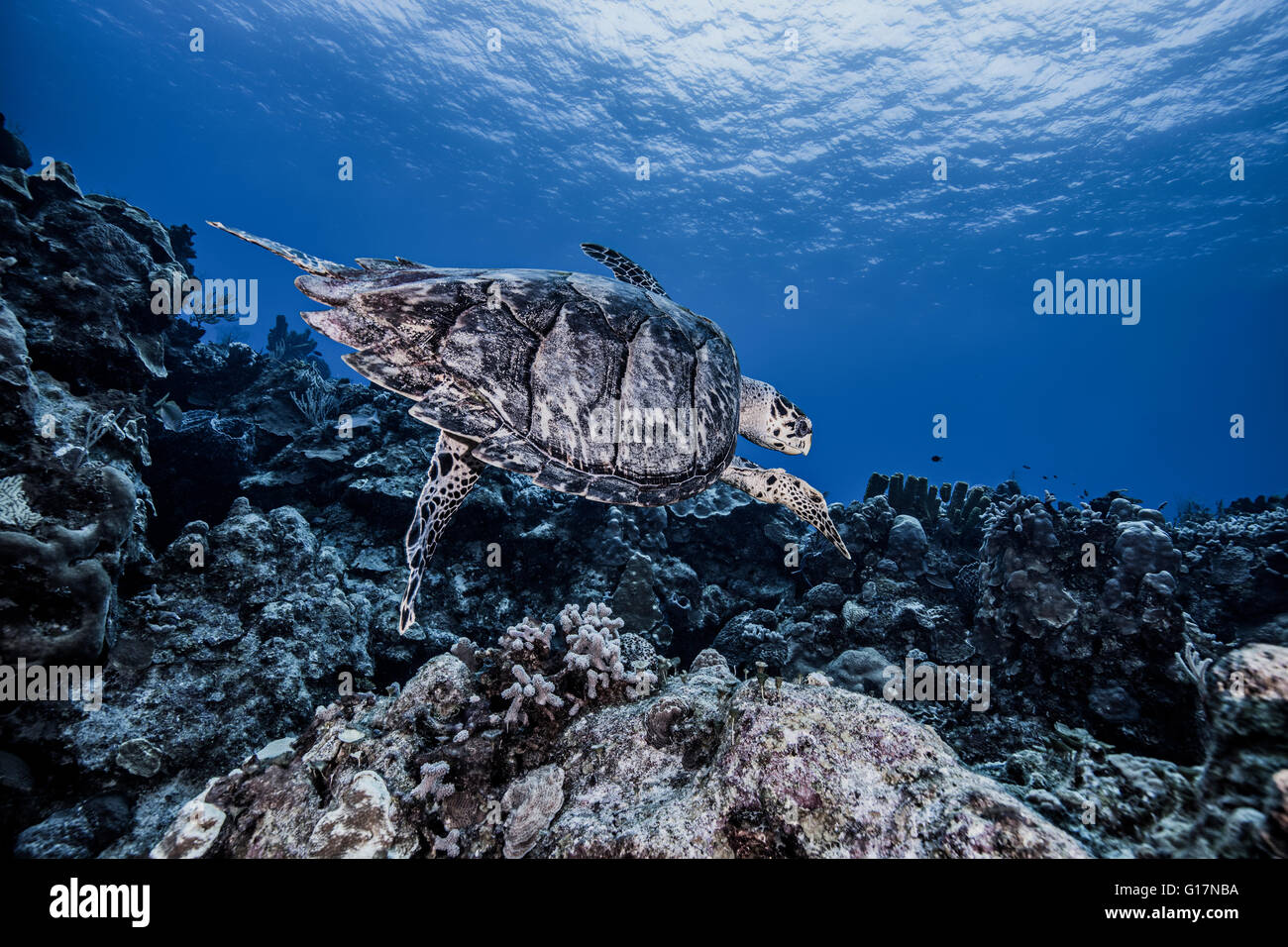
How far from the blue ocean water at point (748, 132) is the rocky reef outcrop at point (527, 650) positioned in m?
24.6

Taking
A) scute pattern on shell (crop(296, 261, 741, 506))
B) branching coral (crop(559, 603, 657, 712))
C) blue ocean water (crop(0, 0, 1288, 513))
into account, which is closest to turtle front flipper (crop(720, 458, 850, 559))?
scute pattern on shell (crop(296, 261, 741, 506))

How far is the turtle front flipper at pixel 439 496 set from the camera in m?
3.77

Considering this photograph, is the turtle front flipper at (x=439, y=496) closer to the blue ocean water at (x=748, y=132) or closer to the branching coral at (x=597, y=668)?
the branching coral at (x=597, y=668)

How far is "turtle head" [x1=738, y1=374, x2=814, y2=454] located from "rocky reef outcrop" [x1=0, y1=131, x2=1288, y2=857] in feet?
8.82

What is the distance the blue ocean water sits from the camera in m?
21.1

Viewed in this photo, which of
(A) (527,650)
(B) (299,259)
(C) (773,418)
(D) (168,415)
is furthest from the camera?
(D) (168,415)

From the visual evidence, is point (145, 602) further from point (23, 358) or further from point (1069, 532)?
point (1069, 532)

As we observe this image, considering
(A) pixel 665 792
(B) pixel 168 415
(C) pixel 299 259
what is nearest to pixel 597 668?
(A) pixel 665 792

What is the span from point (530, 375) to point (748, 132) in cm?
3217

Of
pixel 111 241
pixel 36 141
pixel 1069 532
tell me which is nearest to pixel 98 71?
pixel 36 141

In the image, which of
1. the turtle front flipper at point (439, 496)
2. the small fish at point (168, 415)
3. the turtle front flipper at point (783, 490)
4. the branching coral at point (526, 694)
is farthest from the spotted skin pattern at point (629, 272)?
the small fish at point (168, 415)

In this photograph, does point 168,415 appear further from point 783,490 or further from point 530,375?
point 783,490

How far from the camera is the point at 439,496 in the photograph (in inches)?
156

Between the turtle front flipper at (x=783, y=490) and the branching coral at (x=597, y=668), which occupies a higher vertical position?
the turtle front flipper at (x=783, y=490)
